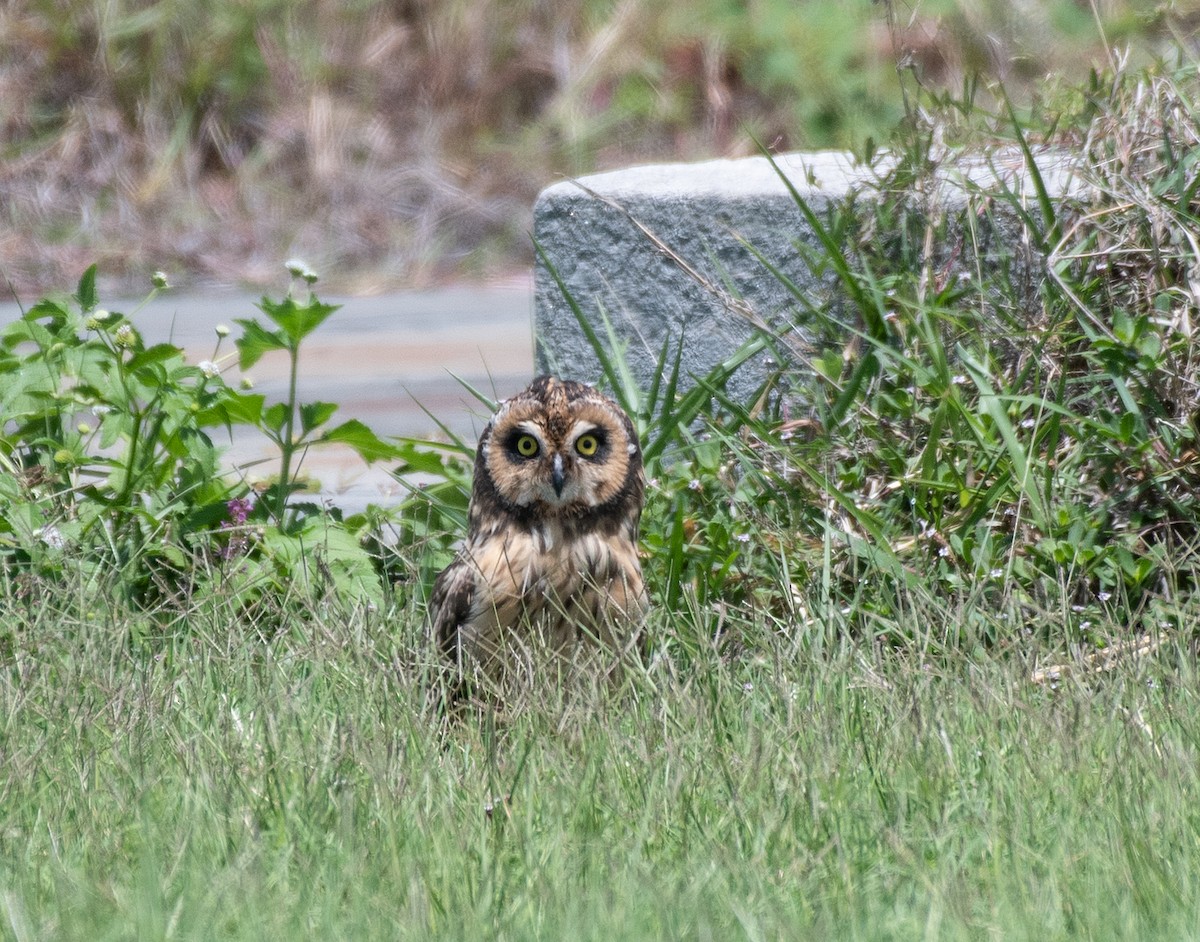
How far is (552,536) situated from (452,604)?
0.30 m

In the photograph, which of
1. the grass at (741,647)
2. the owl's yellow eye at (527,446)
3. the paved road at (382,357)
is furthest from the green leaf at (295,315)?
the paved road at (382,357)

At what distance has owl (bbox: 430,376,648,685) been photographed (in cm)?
383

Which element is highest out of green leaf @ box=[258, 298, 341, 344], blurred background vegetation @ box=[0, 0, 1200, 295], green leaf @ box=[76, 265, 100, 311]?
blurred background vegetation @ box=[0, 0, 1200, 295]

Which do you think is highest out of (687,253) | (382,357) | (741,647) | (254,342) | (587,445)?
(687,253)

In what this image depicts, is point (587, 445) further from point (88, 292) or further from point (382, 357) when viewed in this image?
point (382, 357)

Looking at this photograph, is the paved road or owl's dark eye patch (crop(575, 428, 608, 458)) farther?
the paved road

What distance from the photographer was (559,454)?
3.82 meters

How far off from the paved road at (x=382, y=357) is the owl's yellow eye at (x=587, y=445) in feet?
5.37

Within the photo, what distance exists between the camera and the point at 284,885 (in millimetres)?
2635

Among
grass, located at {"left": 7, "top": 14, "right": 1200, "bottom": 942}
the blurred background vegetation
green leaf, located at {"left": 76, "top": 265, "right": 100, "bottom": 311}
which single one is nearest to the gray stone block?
grass, located at {"left": 7, "top": 14, "right": 1200, "bottom": 942}

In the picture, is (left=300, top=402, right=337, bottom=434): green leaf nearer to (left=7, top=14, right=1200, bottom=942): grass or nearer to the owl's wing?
(left=7, top=14, right=1200, bottom=942): grass

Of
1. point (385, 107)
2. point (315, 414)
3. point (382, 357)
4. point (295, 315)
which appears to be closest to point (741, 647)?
point (315, 414)

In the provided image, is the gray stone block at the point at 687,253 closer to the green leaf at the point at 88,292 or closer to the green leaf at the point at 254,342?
the green leaf at the point at 254,342

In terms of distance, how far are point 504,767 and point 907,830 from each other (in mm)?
777
